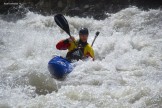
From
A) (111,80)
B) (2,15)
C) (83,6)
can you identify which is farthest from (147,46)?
(2,15)

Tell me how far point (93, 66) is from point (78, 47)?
53 cm

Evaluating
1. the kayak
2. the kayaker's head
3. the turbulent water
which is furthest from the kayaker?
the kayak

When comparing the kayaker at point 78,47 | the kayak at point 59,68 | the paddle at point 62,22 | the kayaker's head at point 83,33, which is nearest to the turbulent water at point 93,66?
the kayak at point 59,68

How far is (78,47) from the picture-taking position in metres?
6.84

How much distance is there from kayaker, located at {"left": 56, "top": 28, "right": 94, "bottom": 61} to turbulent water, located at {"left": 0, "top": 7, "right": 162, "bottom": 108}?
0.24m

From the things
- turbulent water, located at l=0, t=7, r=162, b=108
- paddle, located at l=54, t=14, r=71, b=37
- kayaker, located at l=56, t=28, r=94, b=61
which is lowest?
turbulent water, located at l=0, t=7, r=162, b=108

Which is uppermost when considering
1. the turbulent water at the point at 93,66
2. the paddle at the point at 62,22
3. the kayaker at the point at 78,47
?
the paddle at the point at 62,22

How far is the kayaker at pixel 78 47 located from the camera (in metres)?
6.80

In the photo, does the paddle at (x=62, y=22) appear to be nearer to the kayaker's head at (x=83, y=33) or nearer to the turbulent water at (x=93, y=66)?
the kayaker's head at (x=83, y=33)

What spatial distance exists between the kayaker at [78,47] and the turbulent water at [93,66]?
9.3 inches

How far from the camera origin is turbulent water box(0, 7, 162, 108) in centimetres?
530

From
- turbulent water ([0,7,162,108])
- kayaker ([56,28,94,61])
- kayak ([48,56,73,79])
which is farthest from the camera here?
kayaker ([56,28,94,61])

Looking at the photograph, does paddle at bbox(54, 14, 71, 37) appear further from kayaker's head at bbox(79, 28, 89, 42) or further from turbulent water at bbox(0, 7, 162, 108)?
turbulent water at bbox(0, 7, 162, 108)

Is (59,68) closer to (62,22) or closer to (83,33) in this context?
(83,33)
